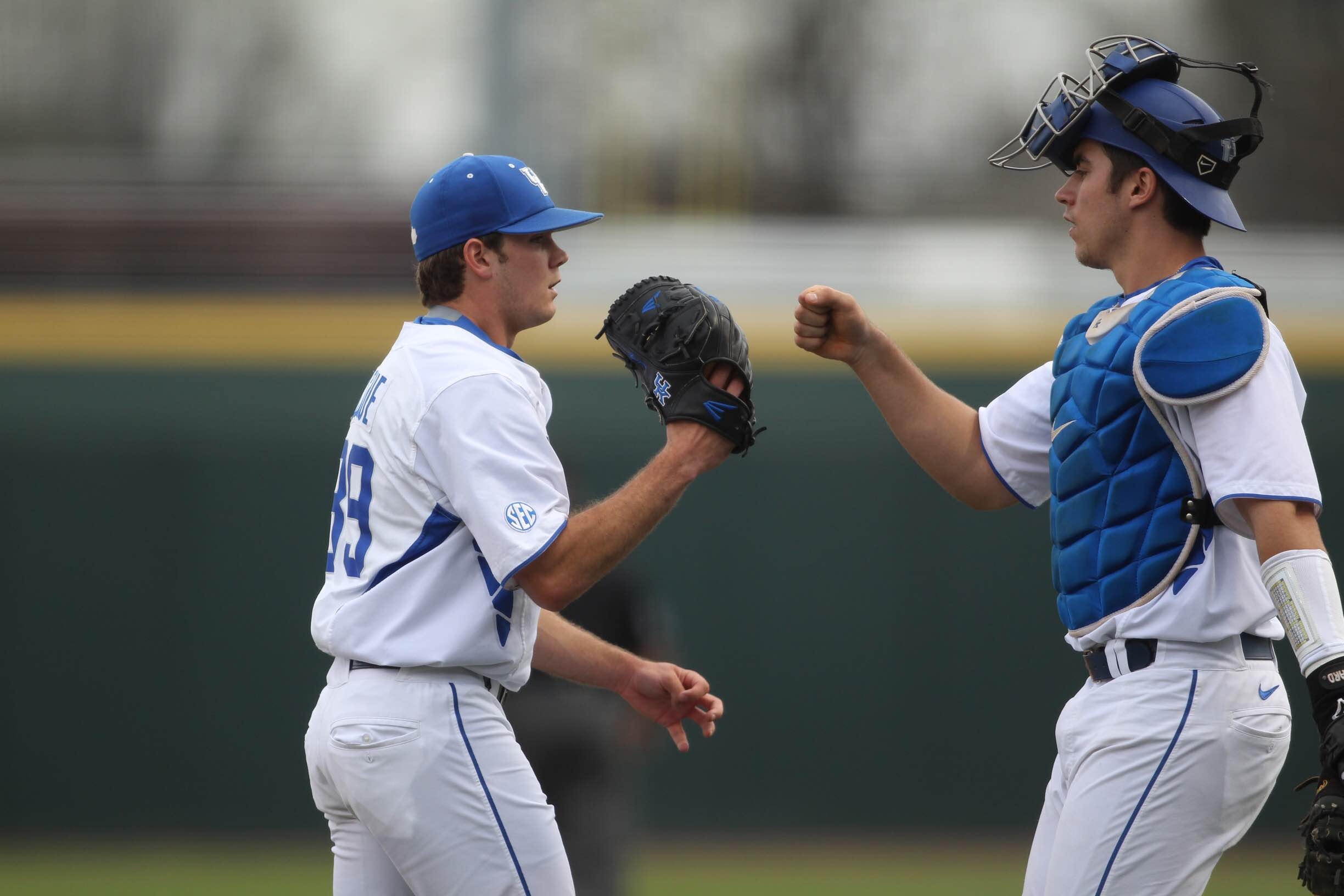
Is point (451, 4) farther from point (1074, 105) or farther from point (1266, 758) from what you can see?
point (1266, 758)

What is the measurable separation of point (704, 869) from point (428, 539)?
15.2 feet

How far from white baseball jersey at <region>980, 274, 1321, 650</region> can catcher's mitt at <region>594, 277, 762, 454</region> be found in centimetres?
79

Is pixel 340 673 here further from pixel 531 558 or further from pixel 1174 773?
pixel 1174 773

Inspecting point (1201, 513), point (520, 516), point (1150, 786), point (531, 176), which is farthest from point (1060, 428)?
point (531, 176)

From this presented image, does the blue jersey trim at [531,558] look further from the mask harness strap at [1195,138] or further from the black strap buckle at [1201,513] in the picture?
the mask harness strap at [1195,138]

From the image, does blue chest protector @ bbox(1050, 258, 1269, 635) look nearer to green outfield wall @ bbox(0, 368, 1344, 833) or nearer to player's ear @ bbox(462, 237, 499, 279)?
player's ear @ bbox(462, 237, 499, 279)

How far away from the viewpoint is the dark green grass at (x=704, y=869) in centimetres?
634

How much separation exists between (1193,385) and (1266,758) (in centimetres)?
71

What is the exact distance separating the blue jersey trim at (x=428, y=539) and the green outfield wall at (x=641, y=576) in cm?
447

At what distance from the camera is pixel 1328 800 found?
2299mm

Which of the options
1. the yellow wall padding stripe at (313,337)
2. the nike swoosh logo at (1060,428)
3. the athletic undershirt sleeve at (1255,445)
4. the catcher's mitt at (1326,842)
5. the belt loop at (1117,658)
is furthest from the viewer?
the yellow wall padding stripe at (313,337)

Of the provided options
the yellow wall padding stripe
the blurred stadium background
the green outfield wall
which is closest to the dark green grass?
the blurred stadium background

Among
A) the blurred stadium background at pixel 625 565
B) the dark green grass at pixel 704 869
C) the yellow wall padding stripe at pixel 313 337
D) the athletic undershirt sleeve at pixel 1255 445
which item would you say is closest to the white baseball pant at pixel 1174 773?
the athletic undershirt sleeve at pixel 1255 445

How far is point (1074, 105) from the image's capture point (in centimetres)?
288
